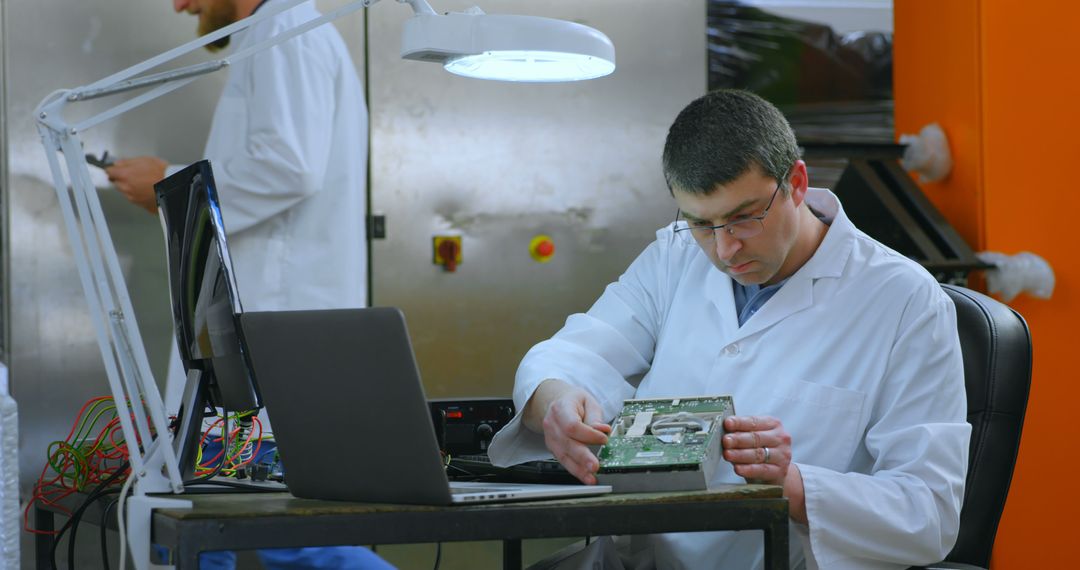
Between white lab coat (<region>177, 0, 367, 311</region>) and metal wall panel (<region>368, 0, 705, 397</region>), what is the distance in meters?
0.40

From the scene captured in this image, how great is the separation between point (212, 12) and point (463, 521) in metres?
2.20

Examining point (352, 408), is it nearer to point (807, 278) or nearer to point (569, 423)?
point (569, 423)

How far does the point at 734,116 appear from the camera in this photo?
146 centimetres

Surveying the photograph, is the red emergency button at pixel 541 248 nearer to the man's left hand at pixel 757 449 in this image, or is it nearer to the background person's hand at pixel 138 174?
the background person's hand at pixel 138 174

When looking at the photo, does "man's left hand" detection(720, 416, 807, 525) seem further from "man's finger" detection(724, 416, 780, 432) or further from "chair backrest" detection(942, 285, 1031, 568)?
"chair backrest" detection(942, 285, 1031, 568)

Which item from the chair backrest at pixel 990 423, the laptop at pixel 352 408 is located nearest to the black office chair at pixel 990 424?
the chair backrest at pixel 990 423

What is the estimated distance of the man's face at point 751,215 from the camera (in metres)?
1.46

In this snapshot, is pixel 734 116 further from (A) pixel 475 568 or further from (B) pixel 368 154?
(A) pixel 475 568

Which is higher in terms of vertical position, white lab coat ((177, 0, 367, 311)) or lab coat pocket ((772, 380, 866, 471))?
white lab coat ((177, 0, 367, 311))

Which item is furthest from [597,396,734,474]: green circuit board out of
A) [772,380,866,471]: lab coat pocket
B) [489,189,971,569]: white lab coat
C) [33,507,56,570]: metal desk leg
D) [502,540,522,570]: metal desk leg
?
[33,507,56,570]: metal desk leg

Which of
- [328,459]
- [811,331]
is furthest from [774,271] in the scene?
[328,459]

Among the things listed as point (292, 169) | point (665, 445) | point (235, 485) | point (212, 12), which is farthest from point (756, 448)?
point (212, 12)

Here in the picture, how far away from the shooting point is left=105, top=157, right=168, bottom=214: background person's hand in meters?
2.65

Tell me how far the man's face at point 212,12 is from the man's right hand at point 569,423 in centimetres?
173
